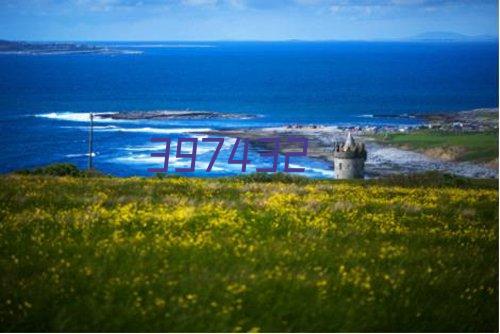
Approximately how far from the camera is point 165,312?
762 centimetres

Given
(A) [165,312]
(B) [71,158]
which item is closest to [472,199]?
(A) [165,312]

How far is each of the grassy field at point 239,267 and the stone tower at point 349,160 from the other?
42.4 meters

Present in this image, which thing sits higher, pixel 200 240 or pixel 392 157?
pixel 200 240

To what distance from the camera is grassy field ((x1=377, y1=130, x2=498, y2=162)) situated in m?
42.5

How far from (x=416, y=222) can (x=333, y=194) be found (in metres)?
3.48

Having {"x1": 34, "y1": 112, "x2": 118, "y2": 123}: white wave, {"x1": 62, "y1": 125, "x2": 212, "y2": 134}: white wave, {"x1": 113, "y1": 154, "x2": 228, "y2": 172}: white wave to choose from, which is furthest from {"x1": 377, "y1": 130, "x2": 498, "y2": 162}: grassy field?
{"x1": 34, "y1": 112, "x2": 118, "y2": 123}: white wave

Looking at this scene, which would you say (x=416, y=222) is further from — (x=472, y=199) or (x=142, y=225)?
(x=142, y=225)

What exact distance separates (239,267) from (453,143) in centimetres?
4398

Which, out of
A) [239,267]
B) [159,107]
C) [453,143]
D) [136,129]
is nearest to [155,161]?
[136,129]

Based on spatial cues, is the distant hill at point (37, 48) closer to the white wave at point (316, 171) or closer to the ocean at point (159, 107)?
the ocean at point (159, 107)

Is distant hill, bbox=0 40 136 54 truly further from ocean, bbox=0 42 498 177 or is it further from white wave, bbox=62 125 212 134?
white wave, bbox=62 125 212 134

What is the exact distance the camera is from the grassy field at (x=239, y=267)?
767 centimetres

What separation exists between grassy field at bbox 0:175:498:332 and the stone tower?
42.4 m

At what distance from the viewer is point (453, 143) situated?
162 ft
